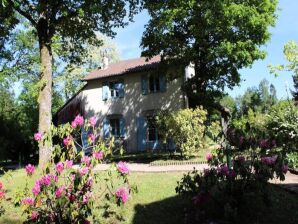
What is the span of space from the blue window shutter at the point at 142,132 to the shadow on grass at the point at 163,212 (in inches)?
811

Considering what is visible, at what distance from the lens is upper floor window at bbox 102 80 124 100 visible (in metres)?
32.0

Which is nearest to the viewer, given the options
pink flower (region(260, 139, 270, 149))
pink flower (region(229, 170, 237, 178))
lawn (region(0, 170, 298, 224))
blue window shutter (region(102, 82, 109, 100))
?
pink flower (region(229, 170, 237, 178))

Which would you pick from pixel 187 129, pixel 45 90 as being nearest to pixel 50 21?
pixel 45 90

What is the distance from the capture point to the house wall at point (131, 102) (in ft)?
94.3

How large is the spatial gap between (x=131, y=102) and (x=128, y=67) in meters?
3.07

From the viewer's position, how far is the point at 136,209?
29.0 ft

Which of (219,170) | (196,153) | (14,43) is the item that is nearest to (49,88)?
(196,153)

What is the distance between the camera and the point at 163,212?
8.47 meters

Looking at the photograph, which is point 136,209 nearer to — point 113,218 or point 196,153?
point 113,218

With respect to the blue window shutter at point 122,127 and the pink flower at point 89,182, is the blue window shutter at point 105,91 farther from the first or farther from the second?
the pink flower at point 89,182

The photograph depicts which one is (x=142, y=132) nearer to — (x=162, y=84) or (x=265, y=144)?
(x=162, y=84)

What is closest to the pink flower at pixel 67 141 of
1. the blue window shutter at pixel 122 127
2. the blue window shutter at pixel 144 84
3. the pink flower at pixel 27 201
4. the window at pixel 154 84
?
the pink flower at pixel 27 201

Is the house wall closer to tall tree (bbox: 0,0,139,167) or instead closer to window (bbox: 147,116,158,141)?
window (bbox: 147,116,158,141)

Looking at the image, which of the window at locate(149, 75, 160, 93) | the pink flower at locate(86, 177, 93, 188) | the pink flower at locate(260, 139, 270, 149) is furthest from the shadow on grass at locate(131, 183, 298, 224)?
the window at locate(149, 75, 160, 93)
